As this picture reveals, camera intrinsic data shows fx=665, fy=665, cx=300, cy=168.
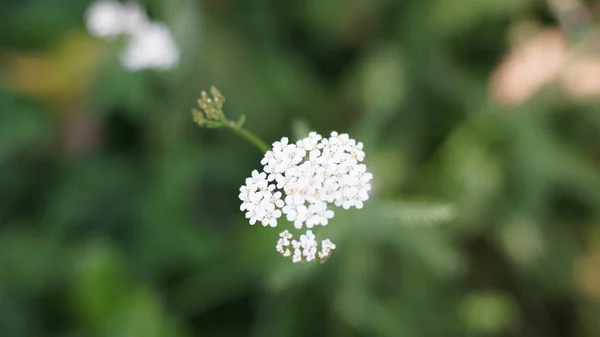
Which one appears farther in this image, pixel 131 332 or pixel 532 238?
pixel 532 238

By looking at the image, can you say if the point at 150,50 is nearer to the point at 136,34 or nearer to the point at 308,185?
the point at 136,34

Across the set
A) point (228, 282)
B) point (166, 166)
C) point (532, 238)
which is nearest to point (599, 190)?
point (532, 238)

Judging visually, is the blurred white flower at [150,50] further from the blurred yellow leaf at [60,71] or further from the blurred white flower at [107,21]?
the blurred yellow leaf at [60,71]

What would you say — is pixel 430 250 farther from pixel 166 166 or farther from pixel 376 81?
pixel 166 166

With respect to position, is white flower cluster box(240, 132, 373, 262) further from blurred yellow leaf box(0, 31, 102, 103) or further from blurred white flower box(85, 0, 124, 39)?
blurred yellow leaf box(0, 31, 102, 103)

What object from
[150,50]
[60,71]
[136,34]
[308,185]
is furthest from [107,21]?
[308,185]

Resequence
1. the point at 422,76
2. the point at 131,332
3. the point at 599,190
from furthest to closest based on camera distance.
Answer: the point at 422,76, the point at 599,190, the point at 131,332
